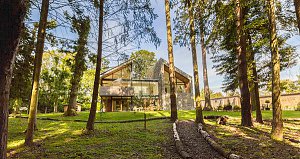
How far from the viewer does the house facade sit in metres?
25.9

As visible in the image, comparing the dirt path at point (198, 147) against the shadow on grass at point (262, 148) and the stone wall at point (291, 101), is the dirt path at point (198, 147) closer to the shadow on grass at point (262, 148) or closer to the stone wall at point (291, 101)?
the shadow on grass at point (262, 148)

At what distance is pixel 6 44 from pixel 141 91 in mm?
23129

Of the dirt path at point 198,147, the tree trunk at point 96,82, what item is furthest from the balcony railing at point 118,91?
the dirt path at point 198,147

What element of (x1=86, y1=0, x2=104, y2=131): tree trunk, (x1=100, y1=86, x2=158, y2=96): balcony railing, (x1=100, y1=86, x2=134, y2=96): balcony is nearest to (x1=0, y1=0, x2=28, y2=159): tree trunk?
(x1=86, y1=0, x2=104, y2=131): tree trunk

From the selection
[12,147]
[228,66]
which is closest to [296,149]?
[12,147]

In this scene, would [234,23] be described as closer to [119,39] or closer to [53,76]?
[119,39]

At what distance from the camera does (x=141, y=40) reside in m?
8.17

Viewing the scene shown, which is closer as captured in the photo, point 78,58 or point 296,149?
point 296,149

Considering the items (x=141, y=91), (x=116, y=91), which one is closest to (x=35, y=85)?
(x=116, y=91)

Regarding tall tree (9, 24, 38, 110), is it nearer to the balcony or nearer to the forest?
the forest

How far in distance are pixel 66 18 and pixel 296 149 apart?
27.8 feet

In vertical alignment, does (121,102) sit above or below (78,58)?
below

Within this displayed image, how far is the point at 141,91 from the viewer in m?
25.8

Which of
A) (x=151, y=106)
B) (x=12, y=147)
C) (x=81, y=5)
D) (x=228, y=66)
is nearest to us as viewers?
(x=12, y=147)
